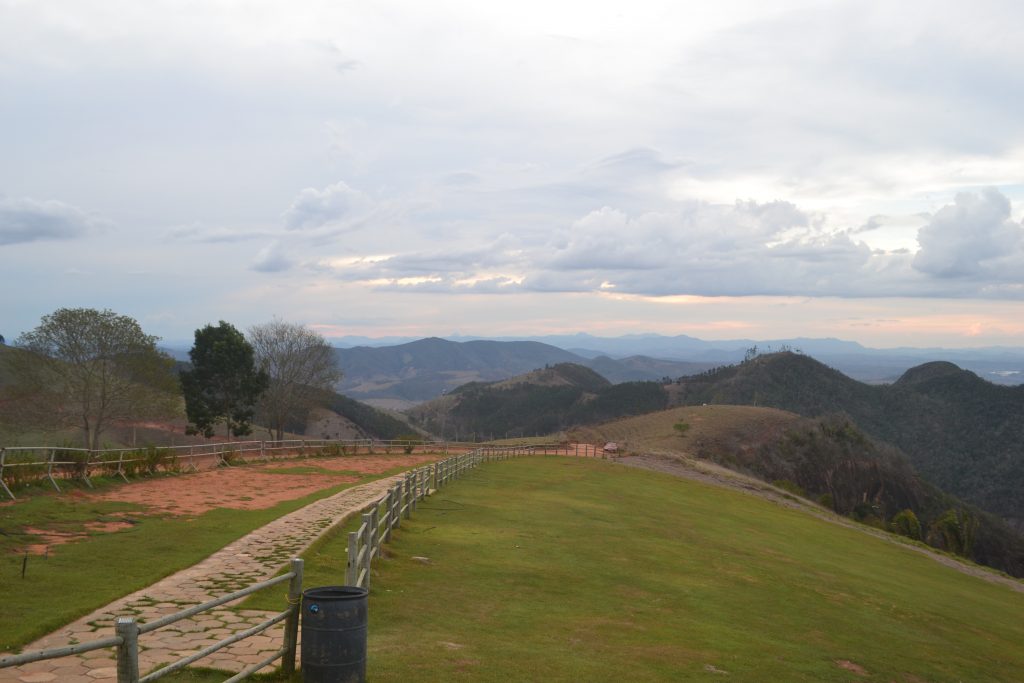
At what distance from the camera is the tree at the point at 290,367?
72.4 metres

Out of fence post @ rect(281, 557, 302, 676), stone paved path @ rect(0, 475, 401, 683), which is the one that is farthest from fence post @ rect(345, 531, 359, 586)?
fence post @ rect(281, 557, 302, 676)

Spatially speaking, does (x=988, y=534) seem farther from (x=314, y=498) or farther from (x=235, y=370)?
(x=314, y=498)

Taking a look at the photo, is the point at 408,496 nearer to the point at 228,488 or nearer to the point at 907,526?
the point at 228,488

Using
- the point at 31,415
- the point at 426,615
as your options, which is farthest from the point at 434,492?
the point at 31,415

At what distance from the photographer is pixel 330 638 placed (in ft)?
24.6

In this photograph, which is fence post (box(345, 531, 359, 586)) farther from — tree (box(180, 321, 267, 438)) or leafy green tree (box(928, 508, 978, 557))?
leafy green tree (box(928, 508, 978, 557))

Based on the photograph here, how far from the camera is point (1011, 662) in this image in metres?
17.0

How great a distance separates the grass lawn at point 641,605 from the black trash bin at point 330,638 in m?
1.23

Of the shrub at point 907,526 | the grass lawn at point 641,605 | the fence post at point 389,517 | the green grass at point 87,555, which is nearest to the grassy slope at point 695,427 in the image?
the shrub at point 907,526

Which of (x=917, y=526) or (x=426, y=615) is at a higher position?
(x=426, y=615)

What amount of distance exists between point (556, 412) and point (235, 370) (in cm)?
11984

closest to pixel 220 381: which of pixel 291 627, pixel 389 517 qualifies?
pixel 389 517

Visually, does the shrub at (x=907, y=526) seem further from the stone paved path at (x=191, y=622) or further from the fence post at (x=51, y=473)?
the fence post at (x=51, y=473)

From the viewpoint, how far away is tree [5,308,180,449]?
56031 mm
